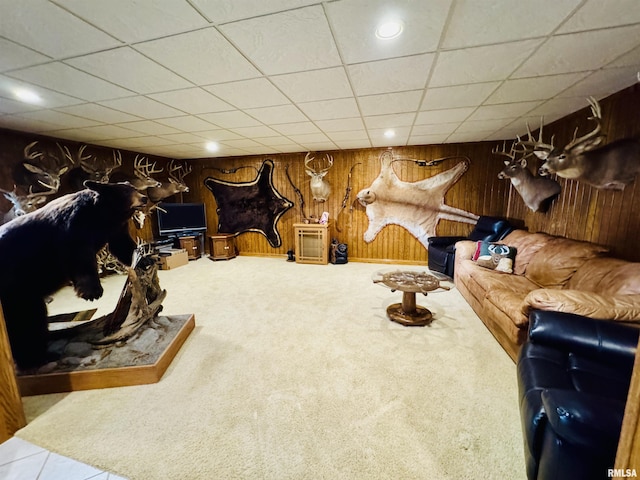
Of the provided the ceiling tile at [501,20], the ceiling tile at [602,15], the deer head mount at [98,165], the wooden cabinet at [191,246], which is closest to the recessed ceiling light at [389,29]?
the ceiling tile at [501,20]

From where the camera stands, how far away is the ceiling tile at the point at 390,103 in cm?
236

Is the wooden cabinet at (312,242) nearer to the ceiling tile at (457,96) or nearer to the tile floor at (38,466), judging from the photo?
the ceiling tile at (457,96)

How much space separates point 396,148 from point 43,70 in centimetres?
464

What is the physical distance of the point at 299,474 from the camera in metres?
1.25

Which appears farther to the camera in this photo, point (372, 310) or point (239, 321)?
point (372, 310)

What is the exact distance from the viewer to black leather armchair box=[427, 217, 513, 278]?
382 cm

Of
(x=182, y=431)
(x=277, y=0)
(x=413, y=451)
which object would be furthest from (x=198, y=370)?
(x=277, y=0)

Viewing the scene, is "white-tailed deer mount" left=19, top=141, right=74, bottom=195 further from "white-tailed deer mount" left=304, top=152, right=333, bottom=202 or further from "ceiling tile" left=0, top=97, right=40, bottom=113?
"white-tailed deer mount" left=304, top=152, right=333, bottom=202

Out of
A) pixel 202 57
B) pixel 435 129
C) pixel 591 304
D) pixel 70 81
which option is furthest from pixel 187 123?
pixel 591 304

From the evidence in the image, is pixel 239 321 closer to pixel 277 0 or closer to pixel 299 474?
pixel 299 474

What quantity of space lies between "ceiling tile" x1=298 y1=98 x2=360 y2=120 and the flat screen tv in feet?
12.4

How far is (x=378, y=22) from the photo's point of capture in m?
1.36

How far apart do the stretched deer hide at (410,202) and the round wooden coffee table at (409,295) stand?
2.23m

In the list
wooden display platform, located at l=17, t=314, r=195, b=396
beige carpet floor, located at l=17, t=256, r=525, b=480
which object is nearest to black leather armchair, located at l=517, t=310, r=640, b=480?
beige carpet floor, located at l=17, t=256, r=525, b=480
